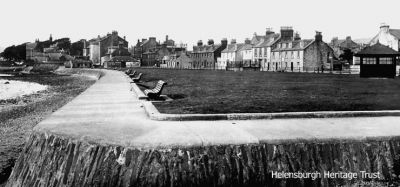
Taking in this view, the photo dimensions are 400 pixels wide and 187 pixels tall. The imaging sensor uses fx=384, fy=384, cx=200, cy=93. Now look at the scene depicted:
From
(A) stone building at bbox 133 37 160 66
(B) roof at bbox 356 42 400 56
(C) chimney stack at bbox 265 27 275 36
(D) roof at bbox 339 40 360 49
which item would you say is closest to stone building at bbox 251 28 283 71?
(C) chimney stack at bbox 265 27 275 36

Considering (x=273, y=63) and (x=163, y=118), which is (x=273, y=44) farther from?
(x=163, y=118)

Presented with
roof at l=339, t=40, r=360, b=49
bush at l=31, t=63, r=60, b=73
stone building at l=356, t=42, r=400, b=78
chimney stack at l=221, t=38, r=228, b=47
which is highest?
chimney stack at l=221, t=38, r=228, b=47

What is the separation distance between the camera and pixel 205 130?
279 inches

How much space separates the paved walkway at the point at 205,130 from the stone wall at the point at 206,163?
0.47 ft

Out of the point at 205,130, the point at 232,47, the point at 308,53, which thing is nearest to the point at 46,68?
the point at 232,47

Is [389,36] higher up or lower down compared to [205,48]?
lower down

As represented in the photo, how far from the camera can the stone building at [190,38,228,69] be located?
99375 mm

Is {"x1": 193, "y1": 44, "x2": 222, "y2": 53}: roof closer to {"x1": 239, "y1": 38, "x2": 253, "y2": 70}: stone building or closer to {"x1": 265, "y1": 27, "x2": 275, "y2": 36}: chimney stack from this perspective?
{"x1": 239, "y1": 38, "x2": 253, "y2": 70}: stone building

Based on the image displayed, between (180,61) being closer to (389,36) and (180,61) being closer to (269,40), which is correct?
(269,40)

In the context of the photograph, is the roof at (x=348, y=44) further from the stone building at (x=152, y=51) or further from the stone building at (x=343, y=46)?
the stone building at (x=152, y=51)

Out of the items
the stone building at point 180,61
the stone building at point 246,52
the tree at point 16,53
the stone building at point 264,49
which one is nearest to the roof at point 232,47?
the stone building at point 246,52

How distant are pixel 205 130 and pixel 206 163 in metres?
1.29

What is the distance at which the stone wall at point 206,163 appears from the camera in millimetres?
5730

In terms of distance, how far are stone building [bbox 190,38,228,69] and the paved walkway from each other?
3418 inches
